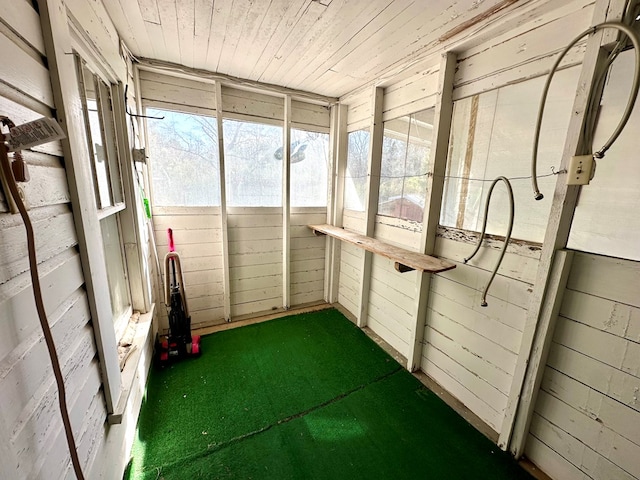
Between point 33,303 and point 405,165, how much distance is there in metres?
2.27

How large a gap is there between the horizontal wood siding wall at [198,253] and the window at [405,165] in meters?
1.68

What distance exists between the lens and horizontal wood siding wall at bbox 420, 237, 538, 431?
1.47 m

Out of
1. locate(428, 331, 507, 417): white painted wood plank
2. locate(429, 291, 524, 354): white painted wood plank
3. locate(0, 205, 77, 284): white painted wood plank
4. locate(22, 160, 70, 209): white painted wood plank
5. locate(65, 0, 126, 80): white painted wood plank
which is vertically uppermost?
locate(65, 0, 126, 80): white painted wood plank

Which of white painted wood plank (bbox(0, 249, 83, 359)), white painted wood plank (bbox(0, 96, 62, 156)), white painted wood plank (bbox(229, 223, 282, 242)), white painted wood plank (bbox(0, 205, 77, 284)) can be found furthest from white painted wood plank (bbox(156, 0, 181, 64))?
white painted wood plank (bbox(229, 223, 282, 242))

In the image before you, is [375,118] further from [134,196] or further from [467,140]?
[134,196]

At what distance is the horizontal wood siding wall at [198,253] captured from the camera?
95.5 inches

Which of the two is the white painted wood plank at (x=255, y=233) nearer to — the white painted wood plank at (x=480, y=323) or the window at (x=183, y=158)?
the window at (x=183, y=158)

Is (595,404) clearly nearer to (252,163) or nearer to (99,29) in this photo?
(252,163)

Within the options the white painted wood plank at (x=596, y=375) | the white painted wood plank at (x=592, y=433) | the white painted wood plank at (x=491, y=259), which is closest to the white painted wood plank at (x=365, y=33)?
the white painted wood plank at (x=491, y=259)

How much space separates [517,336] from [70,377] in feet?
6.71

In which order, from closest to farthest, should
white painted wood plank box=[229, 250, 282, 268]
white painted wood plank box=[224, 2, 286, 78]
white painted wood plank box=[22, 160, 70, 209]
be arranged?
white painted wood plank box=[22, 160, 70, 209] < white painted wood plank box=[224, 2, 286, 78] < white painted wood plank box=[229, 250, 282, 268]

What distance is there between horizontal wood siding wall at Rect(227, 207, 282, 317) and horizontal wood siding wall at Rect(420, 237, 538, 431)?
5.53 feet

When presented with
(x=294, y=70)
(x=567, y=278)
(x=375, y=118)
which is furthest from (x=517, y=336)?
(x=294, y=70)

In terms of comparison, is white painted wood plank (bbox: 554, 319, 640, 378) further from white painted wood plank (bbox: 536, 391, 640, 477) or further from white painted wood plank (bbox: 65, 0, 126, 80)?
white painted wood plank (bbox: 65, 0, 126, 80)
